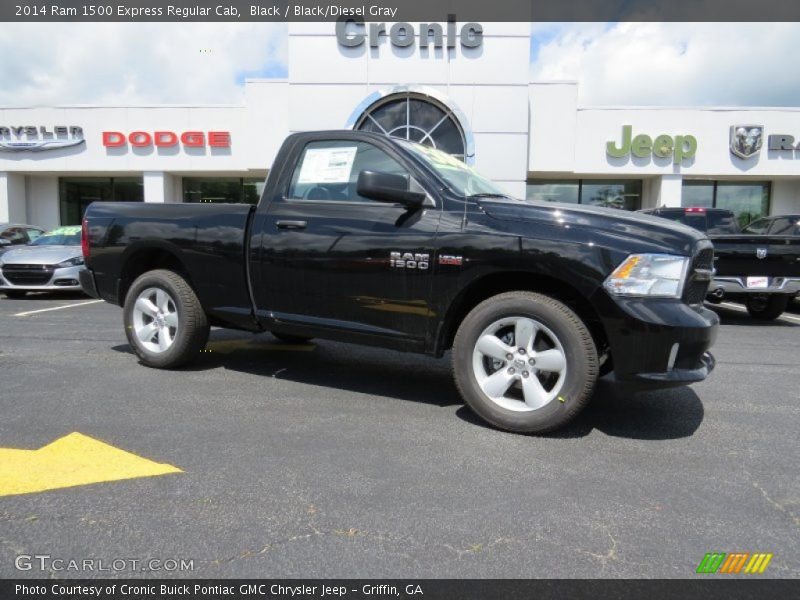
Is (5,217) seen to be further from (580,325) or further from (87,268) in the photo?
(580,325)

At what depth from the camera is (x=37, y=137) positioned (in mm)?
22031

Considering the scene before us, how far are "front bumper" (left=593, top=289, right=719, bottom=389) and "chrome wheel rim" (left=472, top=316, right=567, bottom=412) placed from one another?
12.8 inches

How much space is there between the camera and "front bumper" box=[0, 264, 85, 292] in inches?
406

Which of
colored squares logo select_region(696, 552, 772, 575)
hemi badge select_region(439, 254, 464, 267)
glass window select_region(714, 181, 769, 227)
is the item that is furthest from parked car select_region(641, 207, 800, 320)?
glass window select_region(714, 181, 769, 227)

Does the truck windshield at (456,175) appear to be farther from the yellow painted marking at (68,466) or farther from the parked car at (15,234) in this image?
the parked car at (15,234)

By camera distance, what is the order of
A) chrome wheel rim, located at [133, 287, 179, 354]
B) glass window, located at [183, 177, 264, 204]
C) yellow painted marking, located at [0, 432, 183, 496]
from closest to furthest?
yellow painted marking, located at [0, 432, 183, 496] → chrome wheel rim, located at [133, 287, 179, 354] → glass window, located at [183, 177, 264, 204]

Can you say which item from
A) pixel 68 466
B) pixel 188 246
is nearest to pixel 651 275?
pixel 68 466

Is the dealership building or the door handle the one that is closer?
A: the door handle

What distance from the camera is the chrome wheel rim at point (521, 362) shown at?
3396 millimetres

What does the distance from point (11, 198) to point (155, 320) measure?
74.2 ft

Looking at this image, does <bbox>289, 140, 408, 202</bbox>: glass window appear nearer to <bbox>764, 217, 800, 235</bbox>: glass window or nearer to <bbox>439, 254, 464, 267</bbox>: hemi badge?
<bbox>439, 254, 464, 267</bbox>: hemi badge

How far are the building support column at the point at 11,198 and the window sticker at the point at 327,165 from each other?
23.2 meters

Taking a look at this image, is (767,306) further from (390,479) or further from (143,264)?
(143,264)
